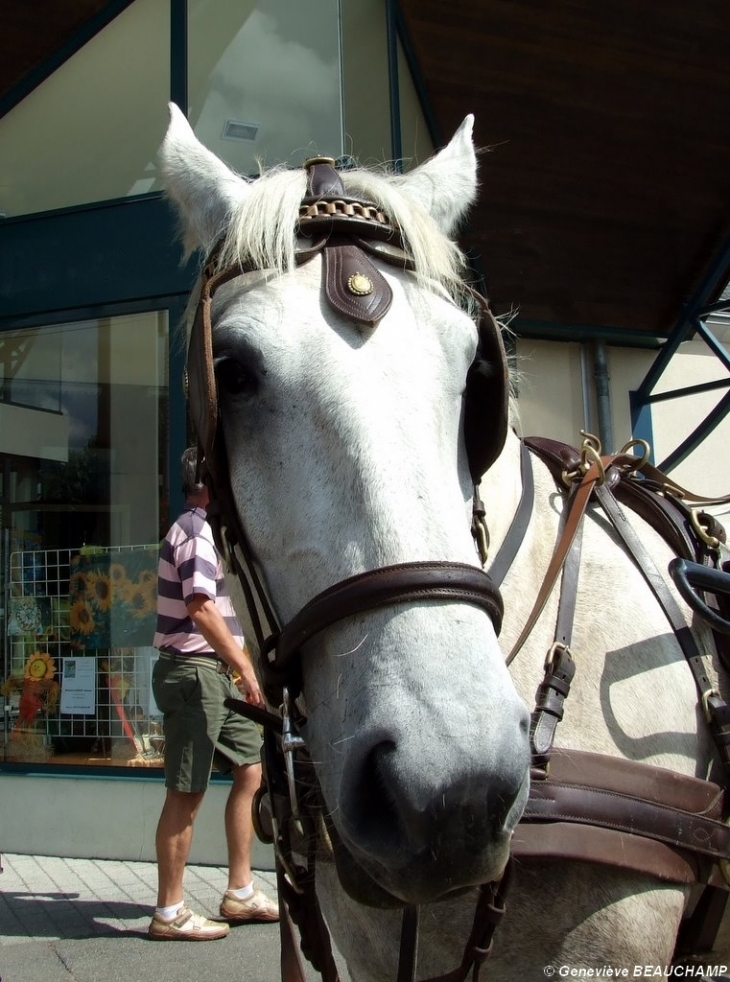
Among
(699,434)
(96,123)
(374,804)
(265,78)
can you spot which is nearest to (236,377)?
(374,804)

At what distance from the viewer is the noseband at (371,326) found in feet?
4.03

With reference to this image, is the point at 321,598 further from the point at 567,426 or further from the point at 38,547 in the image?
the point at 567,426

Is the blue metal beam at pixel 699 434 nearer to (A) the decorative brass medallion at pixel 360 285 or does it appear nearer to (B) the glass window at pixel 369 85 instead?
(B) the glass window at pixel 369 85

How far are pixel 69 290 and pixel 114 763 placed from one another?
3.12 m

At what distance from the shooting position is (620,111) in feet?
21.6

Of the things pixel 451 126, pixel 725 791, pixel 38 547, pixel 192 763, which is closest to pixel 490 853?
pixel 725 791

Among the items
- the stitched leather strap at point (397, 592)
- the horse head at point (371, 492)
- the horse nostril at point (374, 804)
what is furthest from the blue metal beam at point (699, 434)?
the horse nostril at point (374, 804)

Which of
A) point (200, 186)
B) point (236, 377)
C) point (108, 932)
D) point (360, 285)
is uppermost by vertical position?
point (200, 186)

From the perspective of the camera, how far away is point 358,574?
1.25 meters

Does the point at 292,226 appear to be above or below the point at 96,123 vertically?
below

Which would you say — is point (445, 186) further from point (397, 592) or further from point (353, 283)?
point (397, 592)

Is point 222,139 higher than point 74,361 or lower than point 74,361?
higher

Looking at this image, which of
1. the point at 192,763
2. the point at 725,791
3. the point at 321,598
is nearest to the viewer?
the point at 321,598

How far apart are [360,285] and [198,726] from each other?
3190 mm
